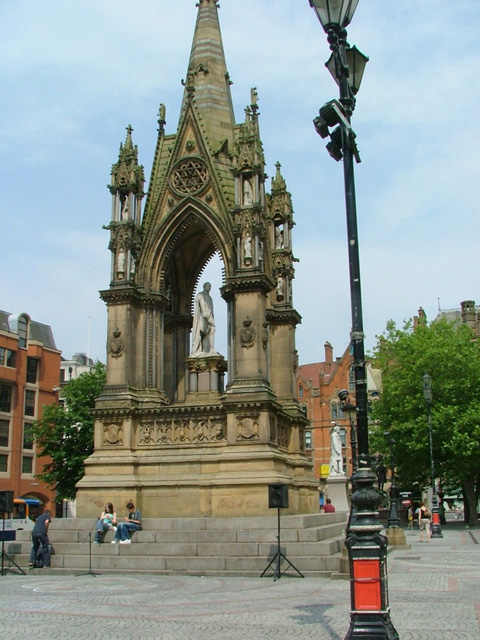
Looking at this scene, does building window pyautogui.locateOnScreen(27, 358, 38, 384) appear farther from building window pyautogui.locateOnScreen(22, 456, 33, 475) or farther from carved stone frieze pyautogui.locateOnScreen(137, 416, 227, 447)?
carved stone frieze pyautogui.locateOnScreen(137, 416, 227, 447)

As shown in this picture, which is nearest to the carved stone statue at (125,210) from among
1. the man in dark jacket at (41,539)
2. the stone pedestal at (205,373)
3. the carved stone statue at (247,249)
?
the carved stone statue at (247,249)

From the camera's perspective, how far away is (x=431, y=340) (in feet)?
148

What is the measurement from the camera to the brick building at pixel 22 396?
61000 mm

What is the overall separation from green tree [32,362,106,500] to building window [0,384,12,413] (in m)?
14.1

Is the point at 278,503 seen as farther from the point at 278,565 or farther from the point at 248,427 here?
the point at 248,427

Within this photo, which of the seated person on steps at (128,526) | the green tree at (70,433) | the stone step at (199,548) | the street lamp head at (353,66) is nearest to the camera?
the street lamp head at (353,66)

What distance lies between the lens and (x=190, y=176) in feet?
77.7

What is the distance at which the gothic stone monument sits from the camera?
20.7m

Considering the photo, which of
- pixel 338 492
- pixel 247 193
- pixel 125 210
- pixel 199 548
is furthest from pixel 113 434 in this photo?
pixel 338 492

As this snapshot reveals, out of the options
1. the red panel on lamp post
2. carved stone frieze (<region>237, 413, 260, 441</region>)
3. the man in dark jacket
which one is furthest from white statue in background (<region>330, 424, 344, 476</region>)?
the red panel on lamp post

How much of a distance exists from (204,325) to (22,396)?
44.5 metres

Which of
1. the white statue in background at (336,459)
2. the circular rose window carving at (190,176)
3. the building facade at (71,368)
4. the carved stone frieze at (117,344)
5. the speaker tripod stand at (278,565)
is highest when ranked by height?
the building facade at (71,368)

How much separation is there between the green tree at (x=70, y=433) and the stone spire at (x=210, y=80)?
83.0 ft

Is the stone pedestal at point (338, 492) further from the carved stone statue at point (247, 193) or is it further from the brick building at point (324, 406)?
the brick building at point (324, 406)
